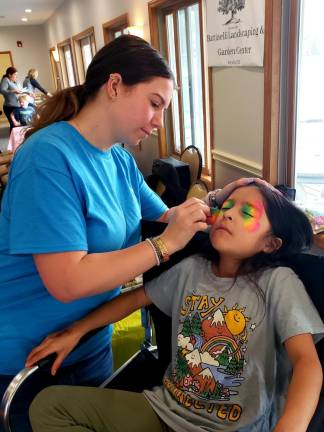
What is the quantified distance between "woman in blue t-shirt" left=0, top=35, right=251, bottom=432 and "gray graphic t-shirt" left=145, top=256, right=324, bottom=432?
0.76ft

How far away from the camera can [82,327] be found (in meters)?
1.04

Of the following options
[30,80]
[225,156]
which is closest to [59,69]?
[30,80]

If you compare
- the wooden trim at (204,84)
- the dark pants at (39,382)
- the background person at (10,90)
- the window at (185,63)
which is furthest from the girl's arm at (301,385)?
the background person at (10,90)

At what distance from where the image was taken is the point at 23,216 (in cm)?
81

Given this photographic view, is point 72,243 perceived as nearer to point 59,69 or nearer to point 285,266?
point 285,266

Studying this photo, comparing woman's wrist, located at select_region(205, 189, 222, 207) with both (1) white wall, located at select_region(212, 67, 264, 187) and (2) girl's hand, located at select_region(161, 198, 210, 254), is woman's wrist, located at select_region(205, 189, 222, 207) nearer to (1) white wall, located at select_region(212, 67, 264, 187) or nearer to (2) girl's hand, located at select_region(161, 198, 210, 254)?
(2) girl's hand, located at select_region(161, 198, 210, 254)

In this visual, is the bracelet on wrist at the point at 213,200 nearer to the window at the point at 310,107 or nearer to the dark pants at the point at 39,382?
the dark pants at the point at 39,382

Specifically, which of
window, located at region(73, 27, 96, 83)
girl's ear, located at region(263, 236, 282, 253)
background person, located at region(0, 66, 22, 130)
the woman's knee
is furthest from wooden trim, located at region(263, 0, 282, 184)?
background person, located at region(0, 66, 22, 130)

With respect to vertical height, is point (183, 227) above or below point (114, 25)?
below

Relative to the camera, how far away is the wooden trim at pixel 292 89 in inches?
80.1

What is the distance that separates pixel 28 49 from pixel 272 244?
13.1 metres

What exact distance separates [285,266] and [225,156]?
1.93 m

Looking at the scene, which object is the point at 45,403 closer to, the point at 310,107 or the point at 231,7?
the point at 310,107

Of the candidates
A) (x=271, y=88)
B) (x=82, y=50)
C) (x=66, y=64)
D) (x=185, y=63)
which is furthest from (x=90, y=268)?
(x=66, y=64)
